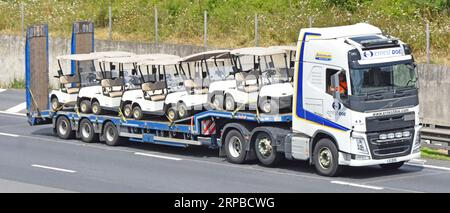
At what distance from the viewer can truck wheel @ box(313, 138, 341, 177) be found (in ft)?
76.6

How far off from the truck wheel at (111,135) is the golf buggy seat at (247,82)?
15.0ft

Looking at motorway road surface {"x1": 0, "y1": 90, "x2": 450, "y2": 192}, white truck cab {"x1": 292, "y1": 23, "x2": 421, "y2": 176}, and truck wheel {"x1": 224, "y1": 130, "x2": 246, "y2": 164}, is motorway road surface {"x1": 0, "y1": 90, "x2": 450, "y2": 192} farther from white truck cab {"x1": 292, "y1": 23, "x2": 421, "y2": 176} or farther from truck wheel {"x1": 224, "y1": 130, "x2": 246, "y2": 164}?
white truck cab {"x1": 292, "y1": 23, "x2": 421, "y2": 176}

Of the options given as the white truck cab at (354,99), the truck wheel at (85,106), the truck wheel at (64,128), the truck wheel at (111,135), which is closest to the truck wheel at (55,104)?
the truck wheel at (64,128)

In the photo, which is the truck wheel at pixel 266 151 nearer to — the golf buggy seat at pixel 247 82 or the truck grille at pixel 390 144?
the golf buggy seat at pixel 247 82

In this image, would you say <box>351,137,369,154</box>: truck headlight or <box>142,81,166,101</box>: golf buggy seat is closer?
<box>351,137,369,154</box>: truck headlight

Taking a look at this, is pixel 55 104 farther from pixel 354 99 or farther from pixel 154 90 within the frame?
pixel 354 99

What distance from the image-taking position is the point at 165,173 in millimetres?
24641

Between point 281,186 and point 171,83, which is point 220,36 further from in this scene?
point 281,186

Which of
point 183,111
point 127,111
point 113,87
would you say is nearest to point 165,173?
point 183,111

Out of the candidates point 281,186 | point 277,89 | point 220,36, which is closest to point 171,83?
point 277,89

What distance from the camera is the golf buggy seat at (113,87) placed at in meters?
28.8

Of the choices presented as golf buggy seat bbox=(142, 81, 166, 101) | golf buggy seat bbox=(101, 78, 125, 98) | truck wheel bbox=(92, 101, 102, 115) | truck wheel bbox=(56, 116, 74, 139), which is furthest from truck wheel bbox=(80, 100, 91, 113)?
golf buggy seat bbox=(142, 81, 166, 101)

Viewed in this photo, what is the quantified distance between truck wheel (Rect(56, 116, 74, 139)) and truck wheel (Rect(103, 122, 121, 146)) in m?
1.51

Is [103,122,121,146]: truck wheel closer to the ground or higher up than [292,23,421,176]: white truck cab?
closer to the ground
